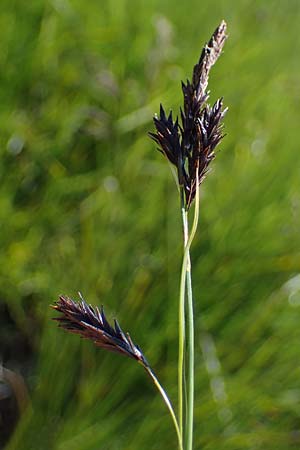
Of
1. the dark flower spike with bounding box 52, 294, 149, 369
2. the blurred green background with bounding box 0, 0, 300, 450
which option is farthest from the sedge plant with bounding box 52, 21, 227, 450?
the blurred green background with bounding box 0, 0, 300, 450

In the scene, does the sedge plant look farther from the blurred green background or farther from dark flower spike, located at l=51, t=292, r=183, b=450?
the blurred green background

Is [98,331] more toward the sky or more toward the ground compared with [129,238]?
more toward the ground

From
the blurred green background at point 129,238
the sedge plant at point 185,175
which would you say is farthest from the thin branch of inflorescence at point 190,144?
the blurred green background at point 129,238

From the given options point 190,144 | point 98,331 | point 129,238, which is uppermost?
point 129,238

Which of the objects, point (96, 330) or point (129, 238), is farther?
point (129, 238)

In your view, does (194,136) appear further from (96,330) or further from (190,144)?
(96,330)

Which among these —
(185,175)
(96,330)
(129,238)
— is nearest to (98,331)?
(96,330)

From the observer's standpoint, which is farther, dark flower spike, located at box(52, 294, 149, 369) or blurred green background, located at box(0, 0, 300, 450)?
blurred green background, located at box(0, 0, 300, 450)

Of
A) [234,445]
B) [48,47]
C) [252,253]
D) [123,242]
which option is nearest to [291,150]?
[252,253]
